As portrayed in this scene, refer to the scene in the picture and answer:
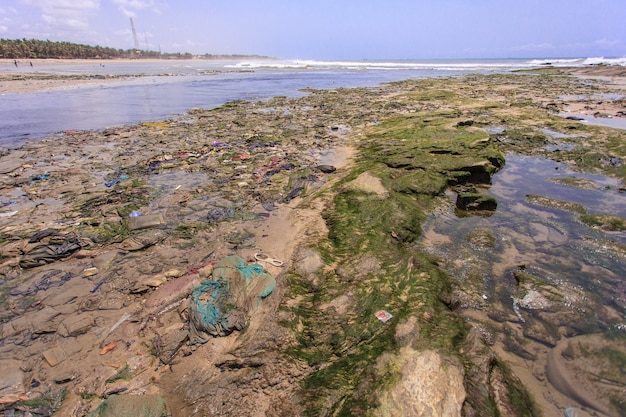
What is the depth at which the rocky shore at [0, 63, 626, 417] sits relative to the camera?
2400 millimetres

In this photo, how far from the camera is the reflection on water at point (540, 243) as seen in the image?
12.0 ft

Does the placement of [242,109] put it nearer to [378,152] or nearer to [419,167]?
[378,152]

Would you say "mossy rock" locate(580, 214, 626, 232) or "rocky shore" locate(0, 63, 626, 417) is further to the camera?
"mossy rock" locate(580, 214, 626, 232)

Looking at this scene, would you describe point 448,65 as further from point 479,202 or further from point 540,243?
point 540,243

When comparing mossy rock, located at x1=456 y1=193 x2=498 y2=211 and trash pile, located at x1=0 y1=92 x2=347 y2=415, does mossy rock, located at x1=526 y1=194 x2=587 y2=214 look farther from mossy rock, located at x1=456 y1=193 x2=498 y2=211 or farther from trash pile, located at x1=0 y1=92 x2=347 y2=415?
trash pile, located at x1=0 y1=92 x2=347 y2=415

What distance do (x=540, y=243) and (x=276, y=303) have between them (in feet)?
12.3

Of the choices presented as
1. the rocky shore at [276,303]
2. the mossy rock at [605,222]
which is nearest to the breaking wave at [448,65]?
the rocky shore at [276,303]

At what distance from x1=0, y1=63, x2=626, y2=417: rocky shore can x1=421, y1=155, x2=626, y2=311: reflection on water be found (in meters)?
0.18

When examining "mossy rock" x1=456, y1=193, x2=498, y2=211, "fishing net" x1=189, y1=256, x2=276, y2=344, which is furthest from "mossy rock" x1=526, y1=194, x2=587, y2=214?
"fishing net" x1=189, y1=256, x2=276, y2=344

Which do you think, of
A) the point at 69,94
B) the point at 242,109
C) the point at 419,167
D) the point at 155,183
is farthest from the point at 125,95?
the point at 419,167

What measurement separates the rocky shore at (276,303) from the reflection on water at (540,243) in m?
0.18

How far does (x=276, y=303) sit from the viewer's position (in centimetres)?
340

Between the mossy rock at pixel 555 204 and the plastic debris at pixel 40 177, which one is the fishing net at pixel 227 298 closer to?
the mossy rock at pixel 555 204

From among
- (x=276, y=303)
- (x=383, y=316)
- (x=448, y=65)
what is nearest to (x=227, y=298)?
(x=276, y=303)
